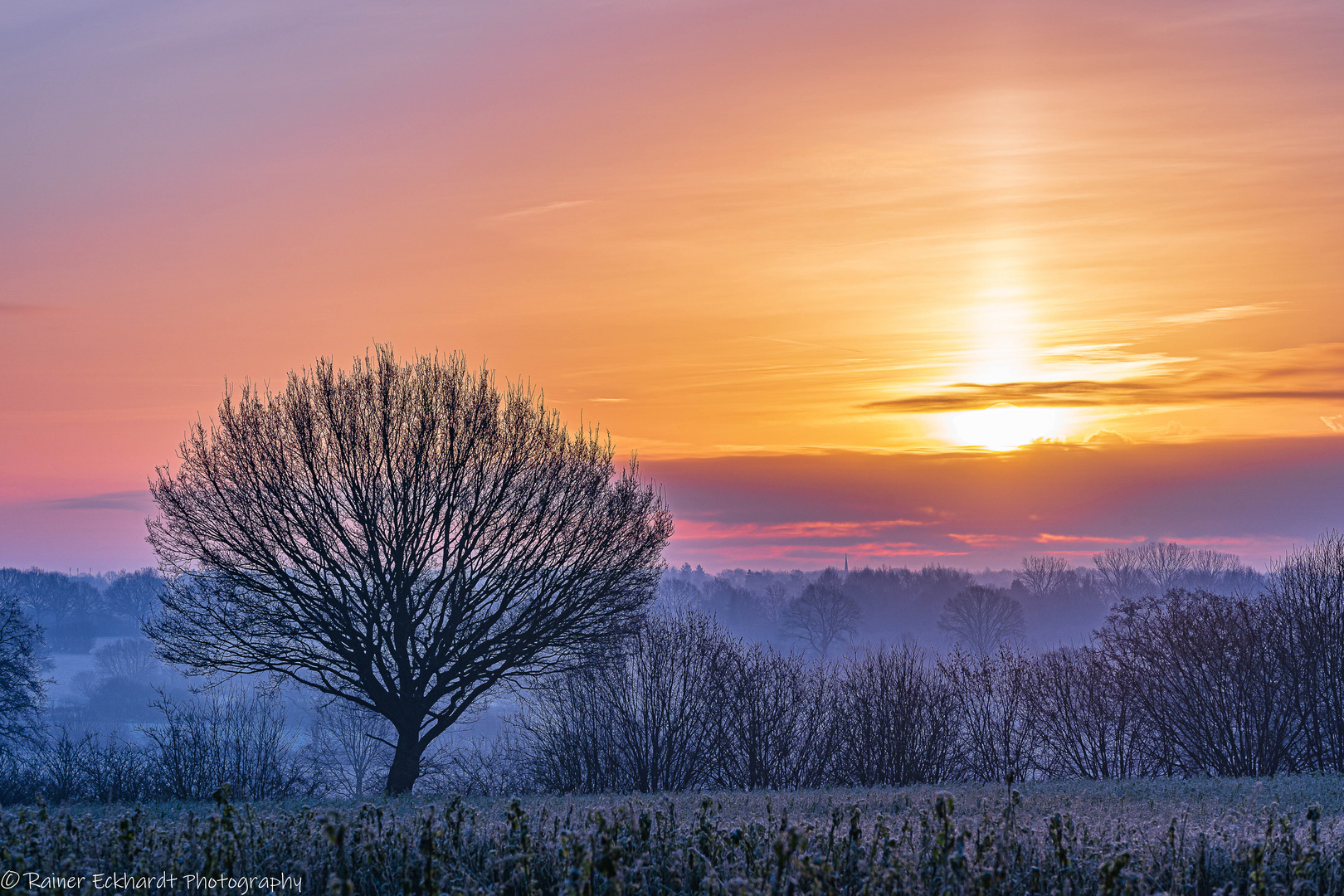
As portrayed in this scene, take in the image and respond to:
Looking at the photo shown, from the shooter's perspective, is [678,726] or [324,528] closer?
[324,528]

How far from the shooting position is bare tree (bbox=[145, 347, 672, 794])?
23.7 meters

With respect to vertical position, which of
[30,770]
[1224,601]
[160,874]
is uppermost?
[1224,601]

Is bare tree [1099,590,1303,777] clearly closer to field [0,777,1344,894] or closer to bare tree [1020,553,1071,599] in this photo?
field [0,777,1344,894]

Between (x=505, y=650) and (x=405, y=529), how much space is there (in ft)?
13.7

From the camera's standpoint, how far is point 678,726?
3209 centimetres

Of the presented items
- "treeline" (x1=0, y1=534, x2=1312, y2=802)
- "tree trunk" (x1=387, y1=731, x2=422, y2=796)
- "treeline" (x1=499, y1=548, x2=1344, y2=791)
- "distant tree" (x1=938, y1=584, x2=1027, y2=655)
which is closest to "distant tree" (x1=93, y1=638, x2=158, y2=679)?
"treeline" (x1=0, y1=534, x2=1312, y2=802)

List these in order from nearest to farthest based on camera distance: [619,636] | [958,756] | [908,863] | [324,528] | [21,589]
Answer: [908,863] < [324,528] < [619,636] < [958,756] < [21,589]

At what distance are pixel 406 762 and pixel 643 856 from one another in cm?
2006

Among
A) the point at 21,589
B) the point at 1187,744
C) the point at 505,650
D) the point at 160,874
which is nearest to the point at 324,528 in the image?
the point at 505,650

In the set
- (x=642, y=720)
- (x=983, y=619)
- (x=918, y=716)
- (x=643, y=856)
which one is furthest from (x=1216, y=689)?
(x=983, y=619)

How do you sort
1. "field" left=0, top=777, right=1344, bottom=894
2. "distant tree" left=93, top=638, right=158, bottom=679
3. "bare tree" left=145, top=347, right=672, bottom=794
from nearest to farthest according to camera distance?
"field" left=0, top=777, right=1344, bottom=894 < "bare tree" left=145, top=347, right=672, bottom=794 < "distant tree" left=93, top=638, right=158, bottom=679

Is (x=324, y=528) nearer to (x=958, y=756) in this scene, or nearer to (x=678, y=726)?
(x=678, y=726)

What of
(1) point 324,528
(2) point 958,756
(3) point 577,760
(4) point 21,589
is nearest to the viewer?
(1) point 324,528

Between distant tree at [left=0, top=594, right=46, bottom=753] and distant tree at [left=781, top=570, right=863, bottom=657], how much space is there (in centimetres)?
11053
